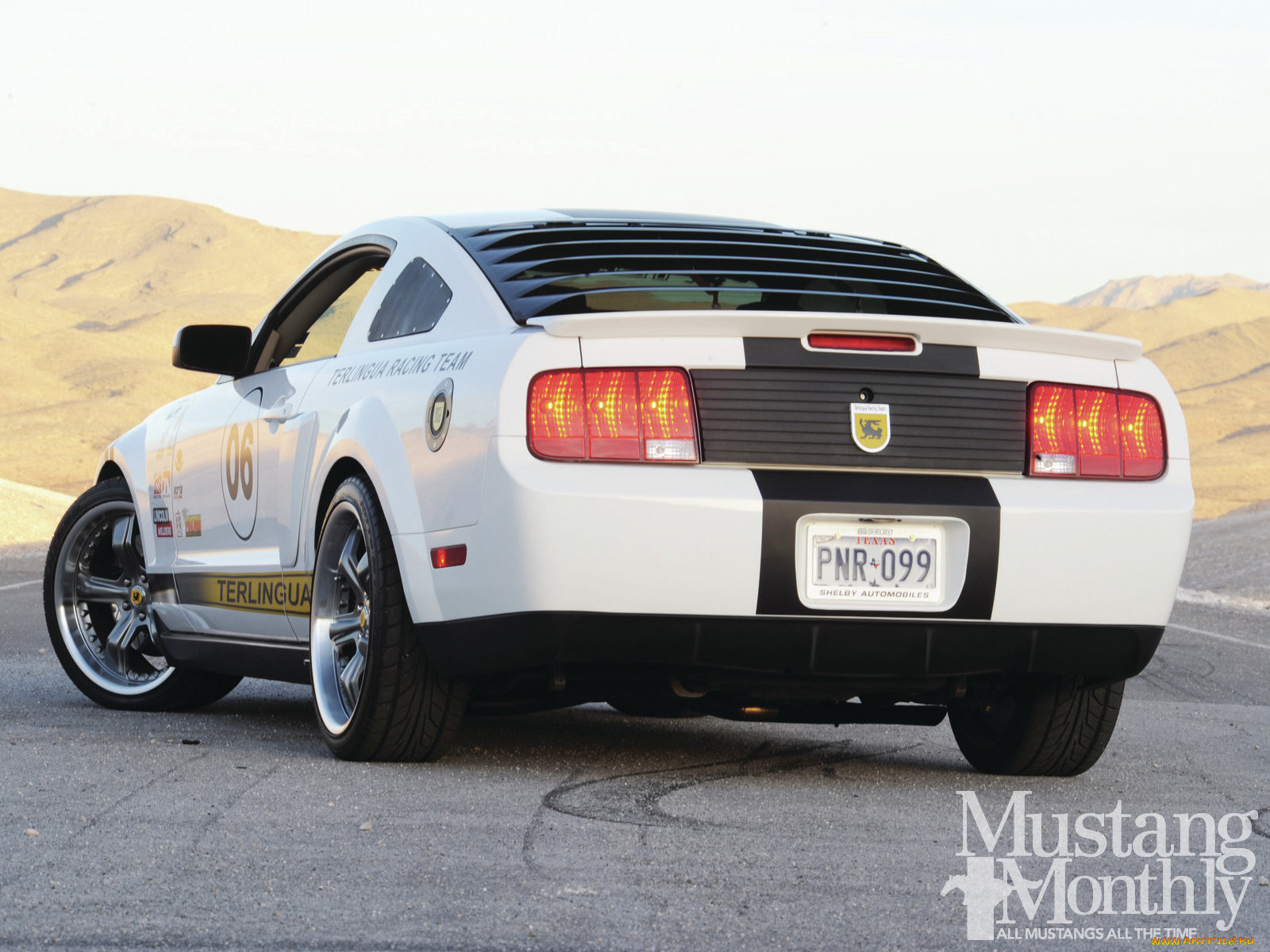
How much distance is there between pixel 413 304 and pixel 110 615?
2.42 metres

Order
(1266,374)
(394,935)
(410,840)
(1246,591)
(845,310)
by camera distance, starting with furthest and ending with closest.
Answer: (1266,374) → (1246,591) → (845,310) → (410,840) → (394,935)

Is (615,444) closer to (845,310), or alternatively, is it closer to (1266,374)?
(845,310)

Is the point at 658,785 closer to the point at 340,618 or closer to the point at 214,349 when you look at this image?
the point at 340,618

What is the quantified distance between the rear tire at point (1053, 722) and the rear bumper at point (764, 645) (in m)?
0.44

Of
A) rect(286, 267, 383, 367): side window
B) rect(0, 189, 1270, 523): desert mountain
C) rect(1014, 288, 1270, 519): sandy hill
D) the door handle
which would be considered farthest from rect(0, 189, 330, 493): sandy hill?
the door handle

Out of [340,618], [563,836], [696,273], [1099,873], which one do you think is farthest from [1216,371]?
[563,836]

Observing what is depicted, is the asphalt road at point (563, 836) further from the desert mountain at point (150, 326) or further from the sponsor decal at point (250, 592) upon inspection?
the desert mountain at point (150, 326)

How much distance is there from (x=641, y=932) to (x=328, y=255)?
3.63 metres

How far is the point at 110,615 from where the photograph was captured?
693cm

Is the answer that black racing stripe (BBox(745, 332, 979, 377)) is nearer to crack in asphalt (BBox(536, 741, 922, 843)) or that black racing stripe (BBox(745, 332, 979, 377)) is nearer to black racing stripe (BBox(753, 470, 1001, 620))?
black racing stripe (BBox(753, 470, 1001, 620))

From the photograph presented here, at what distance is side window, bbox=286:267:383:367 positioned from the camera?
5.93 m

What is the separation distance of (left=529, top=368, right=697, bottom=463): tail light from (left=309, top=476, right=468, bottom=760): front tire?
739mm

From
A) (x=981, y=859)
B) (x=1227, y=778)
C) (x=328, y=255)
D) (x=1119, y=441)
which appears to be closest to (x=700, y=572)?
(x=981, y=859)

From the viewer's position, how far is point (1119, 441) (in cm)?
472
